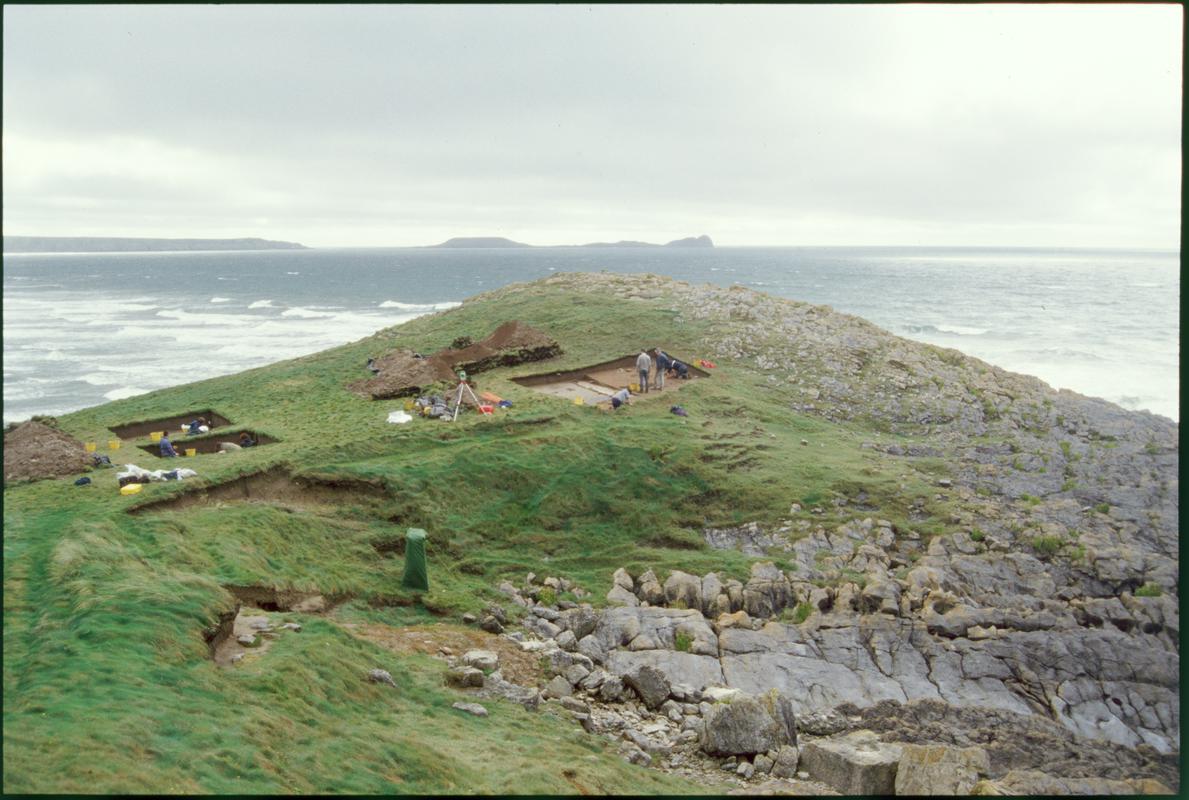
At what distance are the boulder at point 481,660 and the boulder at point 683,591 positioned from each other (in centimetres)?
425

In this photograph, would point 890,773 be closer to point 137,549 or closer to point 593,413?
point 137,549

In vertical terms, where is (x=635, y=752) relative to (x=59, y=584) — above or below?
below

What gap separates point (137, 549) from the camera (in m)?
13.3

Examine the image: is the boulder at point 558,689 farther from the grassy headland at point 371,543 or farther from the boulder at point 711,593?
the boulder at point 711,593

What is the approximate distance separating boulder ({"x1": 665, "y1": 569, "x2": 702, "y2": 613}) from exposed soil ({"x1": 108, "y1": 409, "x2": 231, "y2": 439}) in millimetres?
14634

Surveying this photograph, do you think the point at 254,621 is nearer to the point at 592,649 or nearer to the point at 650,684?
the point at 592,649

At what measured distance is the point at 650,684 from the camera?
500 inches

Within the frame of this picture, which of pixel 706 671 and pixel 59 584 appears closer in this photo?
pixel 59 584

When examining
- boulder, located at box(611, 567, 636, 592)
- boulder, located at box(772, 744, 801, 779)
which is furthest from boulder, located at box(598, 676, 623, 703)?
boulder, located at box(611, 567, 636, 592)

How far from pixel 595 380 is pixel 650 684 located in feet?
51.0

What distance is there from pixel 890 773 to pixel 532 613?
7.22 m

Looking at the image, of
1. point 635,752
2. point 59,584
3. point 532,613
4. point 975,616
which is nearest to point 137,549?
point 59,584

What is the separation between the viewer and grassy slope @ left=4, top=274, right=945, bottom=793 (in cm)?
857

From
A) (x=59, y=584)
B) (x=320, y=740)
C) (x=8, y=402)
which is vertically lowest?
(x=8, y=402)
